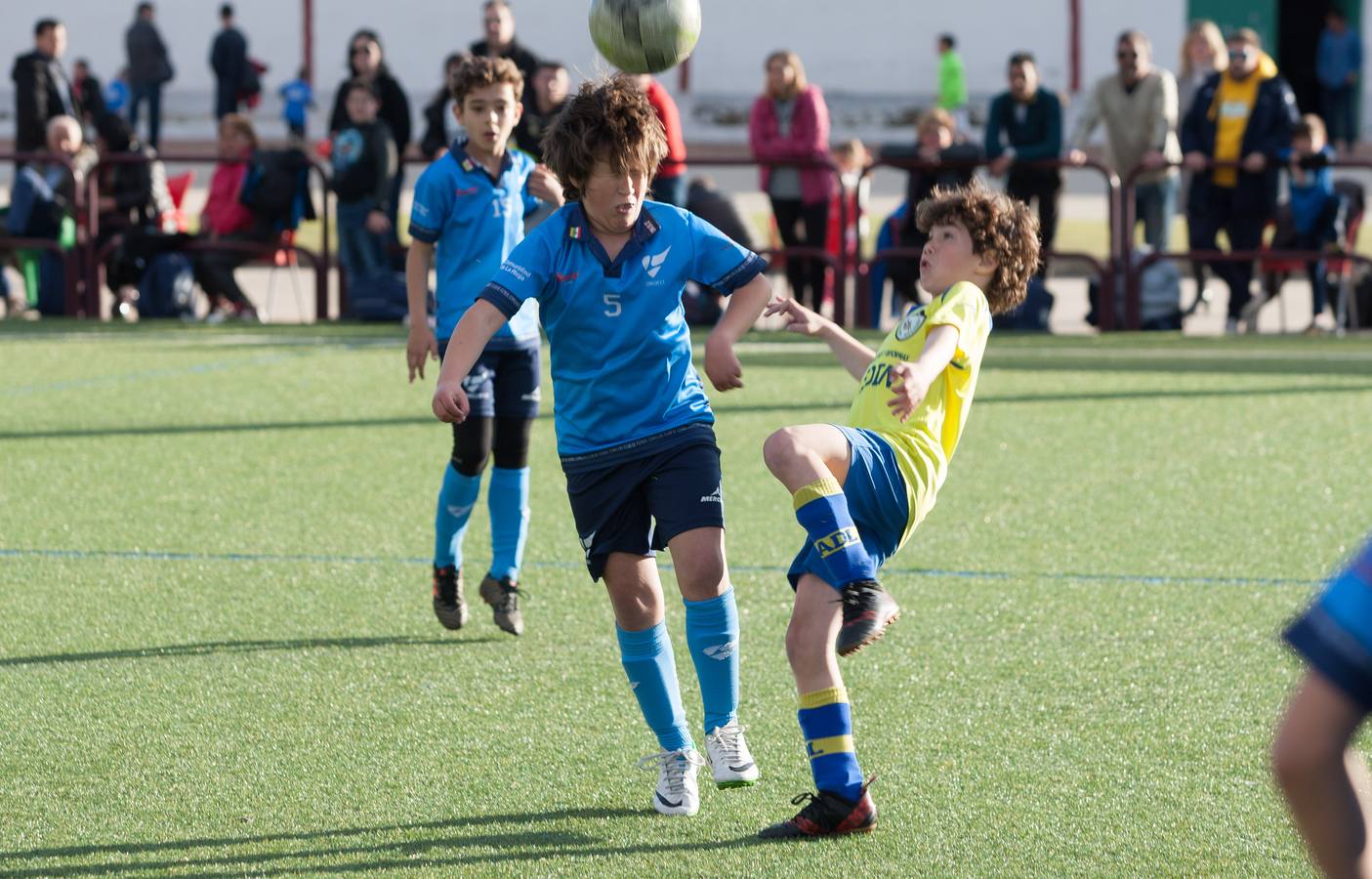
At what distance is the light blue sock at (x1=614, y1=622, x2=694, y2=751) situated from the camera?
159 inches

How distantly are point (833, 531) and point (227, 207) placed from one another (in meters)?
11.6

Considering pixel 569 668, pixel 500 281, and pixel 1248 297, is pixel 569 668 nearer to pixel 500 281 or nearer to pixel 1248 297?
pixel 500 281

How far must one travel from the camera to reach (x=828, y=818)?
3701 millimetres

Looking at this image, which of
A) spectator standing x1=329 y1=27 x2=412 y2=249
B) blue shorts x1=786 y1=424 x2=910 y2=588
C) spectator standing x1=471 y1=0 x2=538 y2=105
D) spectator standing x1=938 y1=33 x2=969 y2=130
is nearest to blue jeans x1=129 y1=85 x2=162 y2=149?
spectator standing x1=938 y1=33 x2=969 y2=130

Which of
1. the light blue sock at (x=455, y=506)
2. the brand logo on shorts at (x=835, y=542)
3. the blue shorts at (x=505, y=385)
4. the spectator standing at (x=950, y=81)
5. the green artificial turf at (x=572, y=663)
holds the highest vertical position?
the spectator standing at (x=950, y=81)

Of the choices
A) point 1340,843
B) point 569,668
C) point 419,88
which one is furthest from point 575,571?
point 419,88

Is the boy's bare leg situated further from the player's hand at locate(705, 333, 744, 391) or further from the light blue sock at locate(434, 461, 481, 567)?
the light blue sock at locate(434, 461, 481, 567)

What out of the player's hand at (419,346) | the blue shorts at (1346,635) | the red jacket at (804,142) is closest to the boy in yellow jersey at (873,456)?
the player's hand at (419,346)

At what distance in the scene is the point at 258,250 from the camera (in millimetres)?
14172

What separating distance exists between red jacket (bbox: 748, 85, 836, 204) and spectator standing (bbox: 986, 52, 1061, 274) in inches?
49.2

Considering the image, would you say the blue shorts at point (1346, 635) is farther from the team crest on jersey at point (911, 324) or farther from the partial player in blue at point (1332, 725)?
the team crest on jersey at point (911, 324)

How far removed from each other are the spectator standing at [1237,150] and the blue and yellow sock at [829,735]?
1067cm

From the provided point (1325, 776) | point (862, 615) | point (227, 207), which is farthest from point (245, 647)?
point (227, 207)

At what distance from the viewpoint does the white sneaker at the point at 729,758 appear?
3.99 m
